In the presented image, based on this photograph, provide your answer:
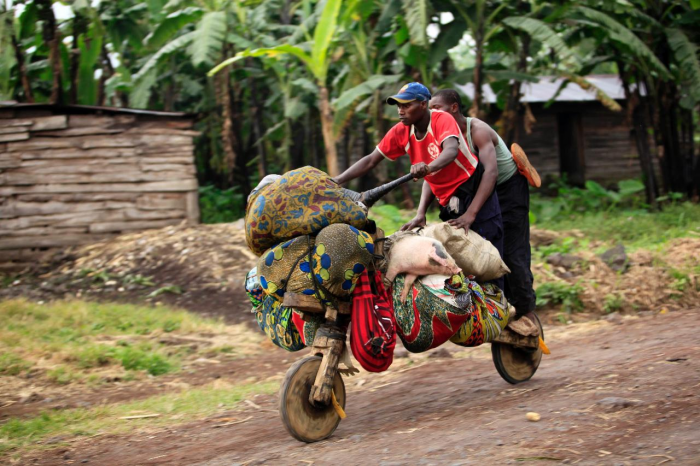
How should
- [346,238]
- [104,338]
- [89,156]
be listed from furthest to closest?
[89,156] < [104,338] < [346,238]

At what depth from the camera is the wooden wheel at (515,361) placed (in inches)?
185

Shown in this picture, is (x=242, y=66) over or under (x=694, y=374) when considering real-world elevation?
over

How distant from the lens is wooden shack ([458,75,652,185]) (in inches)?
738

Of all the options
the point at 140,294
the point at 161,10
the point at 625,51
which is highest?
the point at 161,10

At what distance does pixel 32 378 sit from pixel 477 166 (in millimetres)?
4078

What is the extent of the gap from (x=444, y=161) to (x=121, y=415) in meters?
2.94

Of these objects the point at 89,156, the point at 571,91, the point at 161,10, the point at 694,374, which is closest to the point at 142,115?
the point at 89,156

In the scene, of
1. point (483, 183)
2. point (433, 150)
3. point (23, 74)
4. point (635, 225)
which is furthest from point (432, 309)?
point (23, 74)

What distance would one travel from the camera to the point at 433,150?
14.1 ft

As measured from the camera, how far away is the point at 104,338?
7.11m

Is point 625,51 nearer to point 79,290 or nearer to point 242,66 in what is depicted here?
point 242,66

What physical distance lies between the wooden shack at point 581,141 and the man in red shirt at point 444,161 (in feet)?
47.9

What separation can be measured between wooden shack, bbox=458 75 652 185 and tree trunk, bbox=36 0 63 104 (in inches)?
403

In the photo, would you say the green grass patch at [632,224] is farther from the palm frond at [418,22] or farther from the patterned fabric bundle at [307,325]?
the patterned fabric bundle at [307,325]
